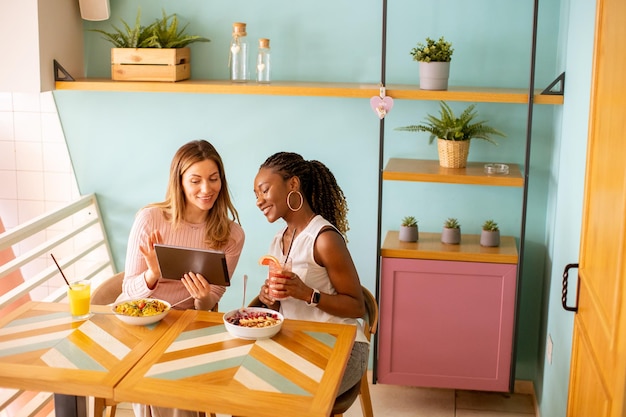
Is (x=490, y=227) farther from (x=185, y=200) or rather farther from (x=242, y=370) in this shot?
(x=242, y=370)

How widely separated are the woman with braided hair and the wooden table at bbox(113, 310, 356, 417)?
0.20m

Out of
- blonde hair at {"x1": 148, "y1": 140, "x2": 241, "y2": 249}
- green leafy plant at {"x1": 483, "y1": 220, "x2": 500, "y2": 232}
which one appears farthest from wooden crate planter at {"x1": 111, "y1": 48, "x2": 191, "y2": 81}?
green leafy plant at {"x1": 483, "y1": 220, "x2": 500, "y2": 232}

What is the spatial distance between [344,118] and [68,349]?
1810mm

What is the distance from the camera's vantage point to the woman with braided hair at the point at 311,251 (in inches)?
108

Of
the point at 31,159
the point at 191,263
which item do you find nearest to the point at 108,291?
the point at 191,263

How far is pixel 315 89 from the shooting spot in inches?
134

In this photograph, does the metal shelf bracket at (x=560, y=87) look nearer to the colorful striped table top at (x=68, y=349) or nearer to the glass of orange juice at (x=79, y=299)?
the colorful striped table top at (x=68, y=349)

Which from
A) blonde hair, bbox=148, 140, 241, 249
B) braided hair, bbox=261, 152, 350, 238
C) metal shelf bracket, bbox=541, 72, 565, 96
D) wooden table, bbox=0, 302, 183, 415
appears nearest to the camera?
wooden table, bbox=0, 302, 183, 415

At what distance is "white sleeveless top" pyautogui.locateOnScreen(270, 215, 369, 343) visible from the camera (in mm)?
2805

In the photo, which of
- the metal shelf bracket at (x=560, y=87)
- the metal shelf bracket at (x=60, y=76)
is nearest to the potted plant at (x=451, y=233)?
the metal shelf bracket at (x=560, y=87)

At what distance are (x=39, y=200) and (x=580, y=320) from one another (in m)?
→ 2.76

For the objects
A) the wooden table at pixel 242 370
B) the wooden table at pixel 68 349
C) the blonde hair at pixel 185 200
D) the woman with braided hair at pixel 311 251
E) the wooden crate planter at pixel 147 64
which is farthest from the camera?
the wooden crate planter at pixel 147 64

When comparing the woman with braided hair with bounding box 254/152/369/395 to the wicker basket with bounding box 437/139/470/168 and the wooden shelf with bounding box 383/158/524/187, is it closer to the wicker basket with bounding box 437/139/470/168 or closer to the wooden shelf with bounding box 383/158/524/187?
the wooden shelf with bounding box 383/158/524/187

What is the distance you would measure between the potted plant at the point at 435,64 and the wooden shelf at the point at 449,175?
1.13ft
